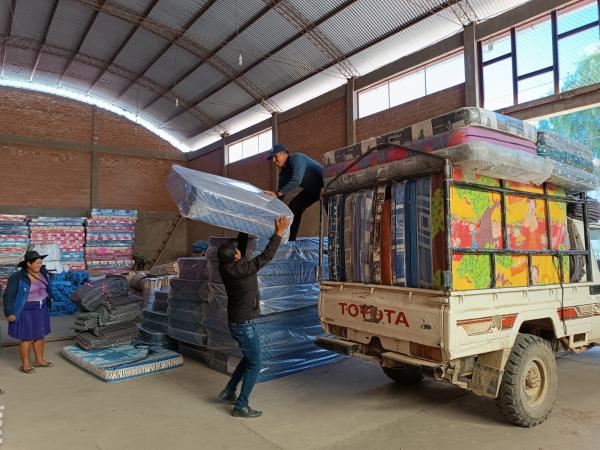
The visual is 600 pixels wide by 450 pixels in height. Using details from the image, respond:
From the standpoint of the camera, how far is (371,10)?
463 inches

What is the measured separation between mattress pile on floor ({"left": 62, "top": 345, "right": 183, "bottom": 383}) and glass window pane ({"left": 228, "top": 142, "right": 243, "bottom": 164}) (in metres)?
14.2

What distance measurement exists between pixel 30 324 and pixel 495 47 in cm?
1099

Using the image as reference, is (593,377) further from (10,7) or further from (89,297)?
(10,7)

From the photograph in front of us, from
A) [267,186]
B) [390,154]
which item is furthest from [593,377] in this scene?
[267,186]

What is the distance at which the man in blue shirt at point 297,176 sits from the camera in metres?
5.60

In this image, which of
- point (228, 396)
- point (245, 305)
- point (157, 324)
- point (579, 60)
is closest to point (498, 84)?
point (579, 60)

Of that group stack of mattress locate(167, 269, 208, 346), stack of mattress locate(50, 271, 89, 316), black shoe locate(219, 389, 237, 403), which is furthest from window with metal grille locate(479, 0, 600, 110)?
stack of mattress locate(50, 271, 89, 316)

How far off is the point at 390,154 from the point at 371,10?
9001 millimetres

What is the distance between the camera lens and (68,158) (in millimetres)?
19875

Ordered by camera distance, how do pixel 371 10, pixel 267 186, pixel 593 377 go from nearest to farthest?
pixel 593 377 → pixel 371 10 → pixel 267 186

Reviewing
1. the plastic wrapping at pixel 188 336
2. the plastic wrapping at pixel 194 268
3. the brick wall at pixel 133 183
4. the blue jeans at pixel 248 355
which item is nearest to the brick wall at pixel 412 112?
the plastic wrapping at pixel 194 268

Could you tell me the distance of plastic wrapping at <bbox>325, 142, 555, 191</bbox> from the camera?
362cm

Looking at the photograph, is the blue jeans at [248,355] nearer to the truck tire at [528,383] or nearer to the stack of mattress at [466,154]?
the stack of mattress at [466,154]

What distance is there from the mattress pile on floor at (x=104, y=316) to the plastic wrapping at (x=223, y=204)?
11.4 ft
